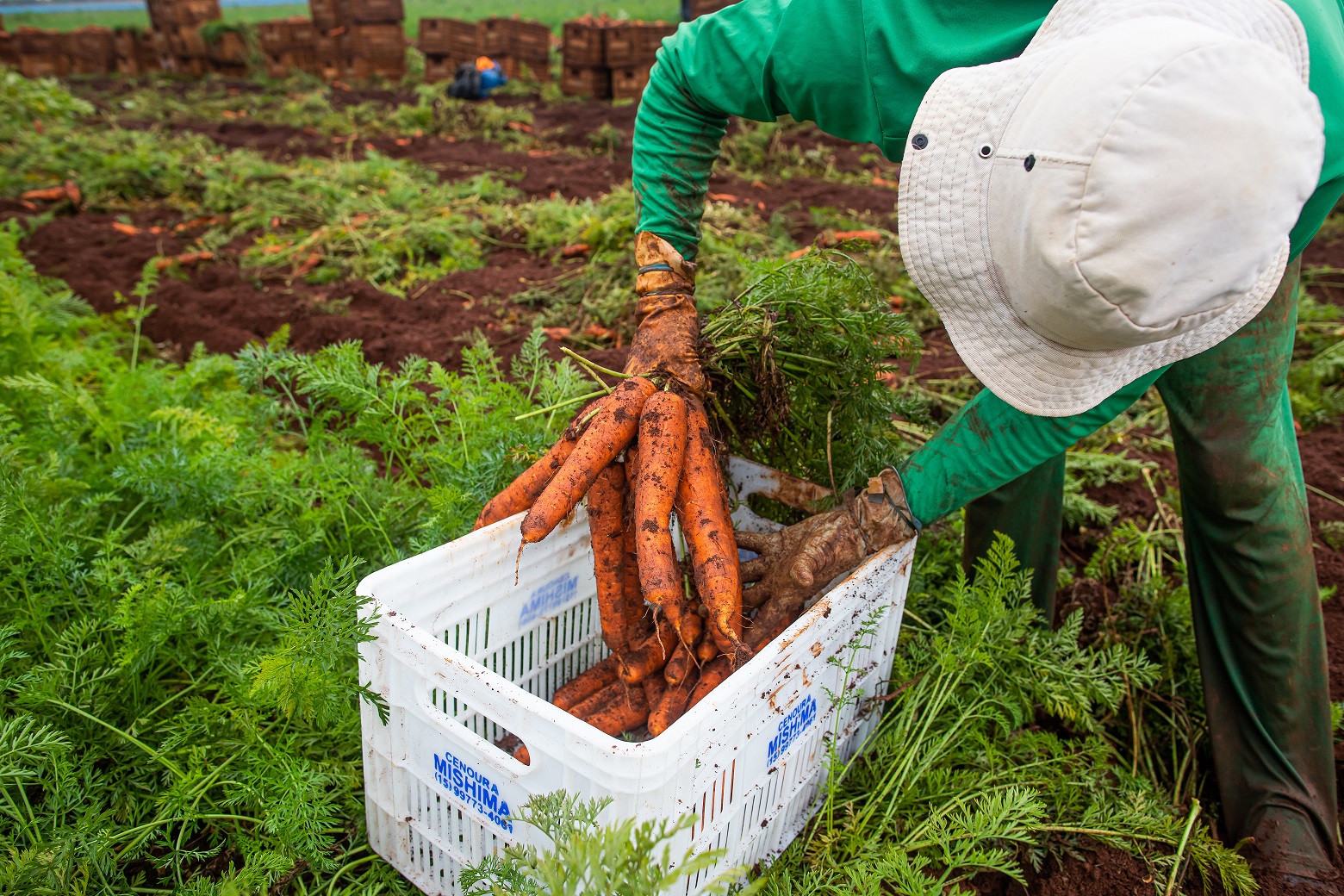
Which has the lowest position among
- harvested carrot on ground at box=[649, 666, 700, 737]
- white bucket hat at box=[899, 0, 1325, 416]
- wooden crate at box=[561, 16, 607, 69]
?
harvested carrot on ground at box=[649, 666, 700, 737]

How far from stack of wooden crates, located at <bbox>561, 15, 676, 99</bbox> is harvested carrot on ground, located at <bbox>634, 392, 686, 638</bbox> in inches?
380

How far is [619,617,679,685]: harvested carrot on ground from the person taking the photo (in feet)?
6.09

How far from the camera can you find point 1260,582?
188 cm

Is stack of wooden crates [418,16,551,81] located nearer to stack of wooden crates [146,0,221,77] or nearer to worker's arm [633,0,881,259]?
stack of wooden crates [146,0,221,77]

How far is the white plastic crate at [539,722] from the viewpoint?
1.30 meters

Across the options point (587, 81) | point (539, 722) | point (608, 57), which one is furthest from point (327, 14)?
point (539, 722)

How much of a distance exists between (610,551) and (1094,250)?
111 centimetres

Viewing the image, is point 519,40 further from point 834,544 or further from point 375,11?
point 834,544

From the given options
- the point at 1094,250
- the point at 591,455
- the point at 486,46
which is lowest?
the point at 591,455

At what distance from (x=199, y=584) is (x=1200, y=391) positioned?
2.24 metres

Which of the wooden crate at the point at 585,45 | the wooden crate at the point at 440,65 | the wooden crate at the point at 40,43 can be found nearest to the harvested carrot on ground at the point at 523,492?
the wooden crate at the point at 585,45

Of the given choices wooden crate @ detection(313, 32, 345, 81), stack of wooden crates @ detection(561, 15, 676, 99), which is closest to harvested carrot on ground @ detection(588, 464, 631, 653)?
stack of wooden crates @ detection(561, 15, 676, 99)

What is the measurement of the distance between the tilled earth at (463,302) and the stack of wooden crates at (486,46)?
5614 mm

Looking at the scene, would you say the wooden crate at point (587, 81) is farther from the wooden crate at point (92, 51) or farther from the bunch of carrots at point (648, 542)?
the bunch of carrots at point (648, 542)
